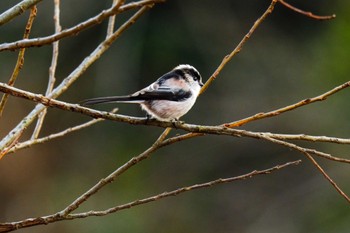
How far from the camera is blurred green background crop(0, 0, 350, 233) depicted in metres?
12.3

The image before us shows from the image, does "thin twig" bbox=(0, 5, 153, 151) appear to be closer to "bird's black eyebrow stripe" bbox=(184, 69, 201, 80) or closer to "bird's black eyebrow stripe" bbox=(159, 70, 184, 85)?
"bird's black eyebrow stripe" bbox=(159, 70, 184, 85)

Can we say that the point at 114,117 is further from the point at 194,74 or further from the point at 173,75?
the point at 194,74

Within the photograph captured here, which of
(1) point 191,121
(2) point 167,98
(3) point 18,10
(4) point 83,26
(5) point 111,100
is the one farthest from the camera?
(1) point 191,121

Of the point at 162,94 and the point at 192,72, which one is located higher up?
the point at 192,72

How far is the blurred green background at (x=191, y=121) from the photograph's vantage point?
12305mm

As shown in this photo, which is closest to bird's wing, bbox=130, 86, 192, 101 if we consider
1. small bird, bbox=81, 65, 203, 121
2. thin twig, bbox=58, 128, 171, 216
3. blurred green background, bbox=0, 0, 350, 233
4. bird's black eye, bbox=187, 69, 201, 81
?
small bird, bbox=81, 65, 203, 121

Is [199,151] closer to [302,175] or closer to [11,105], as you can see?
[302,175]

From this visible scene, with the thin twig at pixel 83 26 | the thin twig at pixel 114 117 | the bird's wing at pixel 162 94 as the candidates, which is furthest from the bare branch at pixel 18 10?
the bird's wing at pixel 162 94

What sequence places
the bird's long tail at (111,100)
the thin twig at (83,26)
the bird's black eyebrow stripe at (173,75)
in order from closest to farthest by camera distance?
the thin twig at (83,26)
the bird's long tail at (111,100)
the bird's black eyebrow stripe at (173,75)

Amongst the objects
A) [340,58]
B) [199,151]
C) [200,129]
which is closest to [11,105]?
[199,151]

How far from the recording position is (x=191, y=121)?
40.5 feet

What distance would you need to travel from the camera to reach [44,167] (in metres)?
13.8

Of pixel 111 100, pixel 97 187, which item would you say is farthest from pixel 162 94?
pixel 97 187

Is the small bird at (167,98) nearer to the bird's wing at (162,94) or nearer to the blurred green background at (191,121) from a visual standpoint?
the bird's wing at (162,94)
